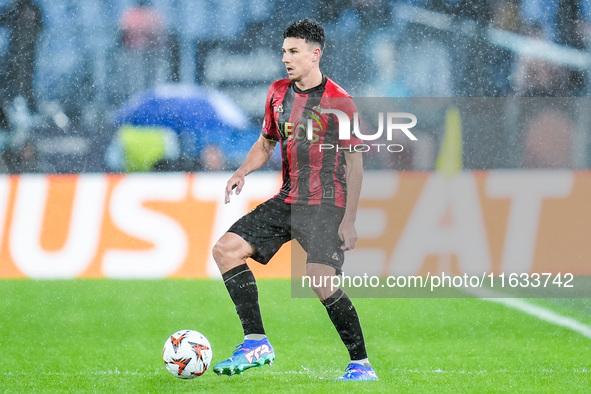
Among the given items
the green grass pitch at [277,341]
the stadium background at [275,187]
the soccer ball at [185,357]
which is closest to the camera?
the soccer ball at [185,357]

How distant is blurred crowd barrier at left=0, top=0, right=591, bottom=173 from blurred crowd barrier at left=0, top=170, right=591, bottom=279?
13.4 ft

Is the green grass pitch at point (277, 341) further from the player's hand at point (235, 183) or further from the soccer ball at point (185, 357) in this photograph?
the player's hand at point (235, 183)

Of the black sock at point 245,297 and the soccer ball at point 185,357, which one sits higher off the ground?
the black sock at point 245,297

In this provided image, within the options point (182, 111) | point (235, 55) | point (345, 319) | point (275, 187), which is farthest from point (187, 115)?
point (345, 319)

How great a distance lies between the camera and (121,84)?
47.2 ft

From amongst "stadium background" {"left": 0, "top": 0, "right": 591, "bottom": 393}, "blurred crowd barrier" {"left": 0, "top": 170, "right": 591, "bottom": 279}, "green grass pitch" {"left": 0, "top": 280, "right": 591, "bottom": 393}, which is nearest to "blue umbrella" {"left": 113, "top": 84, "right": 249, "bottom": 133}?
"stadium background" {"left": 0, "top": 0, "right": 591, "bottom": 393}

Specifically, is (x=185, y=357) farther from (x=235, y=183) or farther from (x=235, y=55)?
(x=235, y=55)

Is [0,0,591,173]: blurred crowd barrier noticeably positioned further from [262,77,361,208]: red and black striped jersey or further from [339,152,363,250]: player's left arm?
[339,152,363,250]: player's left arm

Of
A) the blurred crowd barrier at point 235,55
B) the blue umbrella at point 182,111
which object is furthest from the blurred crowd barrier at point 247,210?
the blue umbrella at point 182,111

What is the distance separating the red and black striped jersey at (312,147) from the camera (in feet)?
15.5

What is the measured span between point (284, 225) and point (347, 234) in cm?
32

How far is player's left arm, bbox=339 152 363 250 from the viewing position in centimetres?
462

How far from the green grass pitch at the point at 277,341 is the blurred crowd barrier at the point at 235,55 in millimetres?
5166

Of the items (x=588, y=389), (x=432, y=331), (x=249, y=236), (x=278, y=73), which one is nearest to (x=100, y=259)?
(x=432, y=331)
